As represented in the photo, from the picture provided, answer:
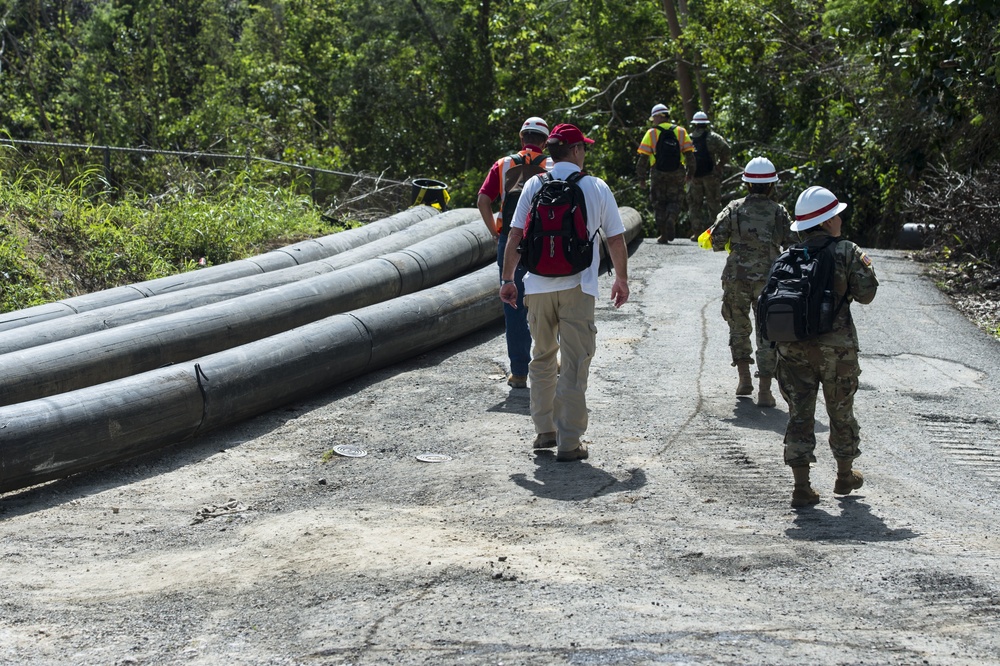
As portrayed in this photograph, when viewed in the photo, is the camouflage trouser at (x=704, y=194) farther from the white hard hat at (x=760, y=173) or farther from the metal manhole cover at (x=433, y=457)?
the metal manhole cover at (x=433, y=457)

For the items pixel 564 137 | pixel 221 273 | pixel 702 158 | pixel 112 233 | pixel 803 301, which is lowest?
pixel 221 273

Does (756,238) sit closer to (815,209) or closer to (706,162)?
(815,209)

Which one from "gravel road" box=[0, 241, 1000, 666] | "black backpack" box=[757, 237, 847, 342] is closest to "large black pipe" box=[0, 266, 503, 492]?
"gravel road" box=[0, 241, 1000, 666]

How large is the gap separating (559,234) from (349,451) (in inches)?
77.6

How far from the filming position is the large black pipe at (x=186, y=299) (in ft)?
25.4

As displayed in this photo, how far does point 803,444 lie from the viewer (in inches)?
218

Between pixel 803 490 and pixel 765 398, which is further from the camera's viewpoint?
pixel 765 398

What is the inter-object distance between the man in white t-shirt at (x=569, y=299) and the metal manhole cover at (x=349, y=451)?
1.25 meters

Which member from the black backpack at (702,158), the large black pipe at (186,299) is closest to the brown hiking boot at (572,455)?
the large black pipe at (186,299)

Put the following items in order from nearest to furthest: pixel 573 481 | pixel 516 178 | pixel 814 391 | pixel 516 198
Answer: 1. pixel 814 391
2. pixel 573 481
3. pixel 516 198
4. pixel 516 178

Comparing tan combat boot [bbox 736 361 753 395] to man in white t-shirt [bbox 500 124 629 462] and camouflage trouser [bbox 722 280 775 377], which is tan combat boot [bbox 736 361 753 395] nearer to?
camouflage trouser [bbox 722 280 775 377]

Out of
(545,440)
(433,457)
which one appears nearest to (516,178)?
(545,440)

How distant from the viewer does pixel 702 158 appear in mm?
13906

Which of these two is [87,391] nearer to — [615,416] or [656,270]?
[615,416]
